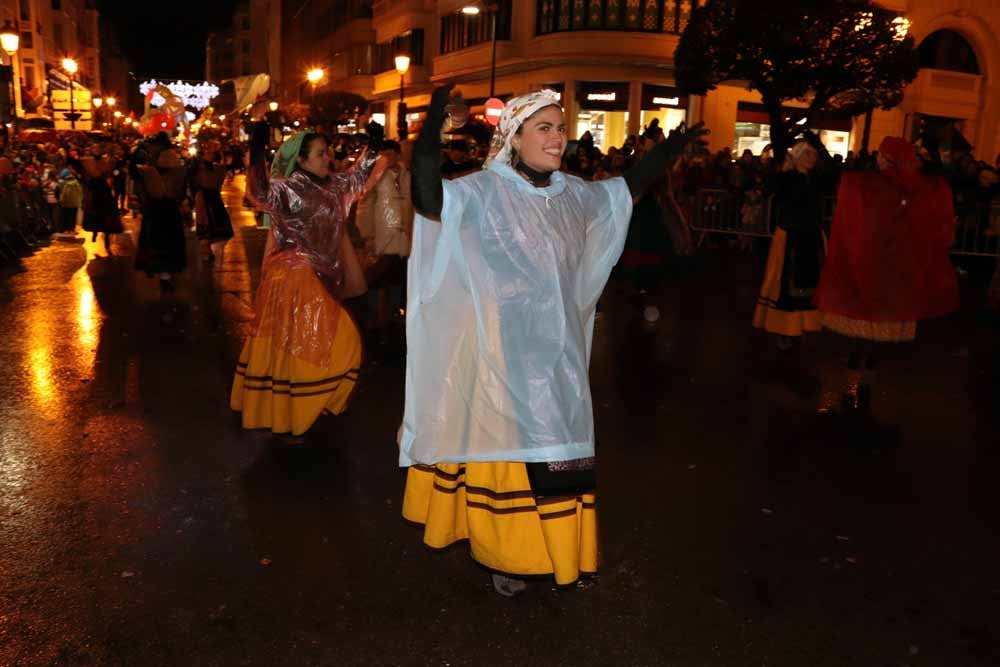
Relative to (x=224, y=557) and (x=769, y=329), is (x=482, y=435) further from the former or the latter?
(x=769, y=329)

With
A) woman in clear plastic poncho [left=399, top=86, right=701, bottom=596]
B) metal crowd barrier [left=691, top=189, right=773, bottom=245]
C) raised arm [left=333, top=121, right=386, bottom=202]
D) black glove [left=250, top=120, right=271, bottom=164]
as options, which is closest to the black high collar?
woman in clear plastic poncho [left=399, top=86, right=701, bottom=596]

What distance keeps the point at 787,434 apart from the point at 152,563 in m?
4.00

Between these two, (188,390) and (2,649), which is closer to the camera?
(2,649)

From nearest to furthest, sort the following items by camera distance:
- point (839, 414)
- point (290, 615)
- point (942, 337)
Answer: point (290, 615), point (839, 414), point (942, 337)

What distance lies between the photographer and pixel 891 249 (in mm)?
6719

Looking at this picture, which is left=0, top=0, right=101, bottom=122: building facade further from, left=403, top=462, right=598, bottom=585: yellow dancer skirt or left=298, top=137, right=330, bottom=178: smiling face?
left=403, top=462, right=598, bottom=585: yellow dancer skirt

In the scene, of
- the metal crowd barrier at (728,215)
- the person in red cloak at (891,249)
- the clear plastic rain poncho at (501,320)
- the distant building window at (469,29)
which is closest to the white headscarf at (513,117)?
the clear plastic rain poncho at (501,320)

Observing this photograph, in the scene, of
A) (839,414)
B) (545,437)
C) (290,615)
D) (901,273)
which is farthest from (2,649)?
(901,273)

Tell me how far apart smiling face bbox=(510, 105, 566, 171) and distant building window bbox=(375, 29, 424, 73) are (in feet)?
118

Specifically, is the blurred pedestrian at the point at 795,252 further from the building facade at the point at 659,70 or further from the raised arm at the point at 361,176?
the building facade at the point at 659,70

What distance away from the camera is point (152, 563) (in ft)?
12.6

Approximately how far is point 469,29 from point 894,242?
29.2 metres

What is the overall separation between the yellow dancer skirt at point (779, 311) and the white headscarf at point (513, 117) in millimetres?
5244

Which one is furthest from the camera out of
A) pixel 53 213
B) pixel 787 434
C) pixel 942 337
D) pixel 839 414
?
pixel 53 213
